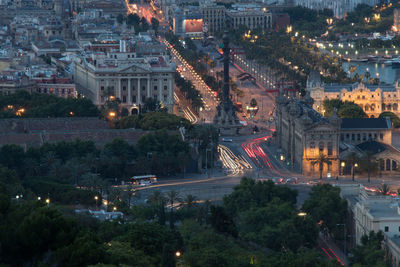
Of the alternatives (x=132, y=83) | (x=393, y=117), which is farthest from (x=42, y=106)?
(x=393, y=117)

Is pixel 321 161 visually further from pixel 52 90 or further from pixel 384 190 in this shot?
pixel 52 90

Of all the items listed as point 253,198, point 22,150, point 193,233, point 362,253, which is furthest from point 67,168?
point 362,253

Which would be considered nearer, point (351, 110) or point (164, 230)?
point (164, 230)

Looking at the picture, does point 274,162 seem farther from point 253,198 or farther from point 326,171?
point 253,198

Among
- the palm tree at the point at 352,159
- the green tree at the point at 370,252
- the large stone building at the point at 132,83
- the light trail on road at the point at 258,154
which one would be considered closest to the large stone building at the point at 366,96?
the light trail on road at the point at 258,154

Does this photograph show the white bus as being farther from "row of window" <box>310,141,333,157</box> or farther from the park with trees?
"row of window" <box>310,141,333,157</box>

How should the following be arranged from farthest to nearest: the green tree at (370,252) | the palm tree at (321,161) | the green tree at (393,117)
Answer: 1. the green tree at (393,117)
2. the palm tree at (321,161)
3. the green tree at (370,252)

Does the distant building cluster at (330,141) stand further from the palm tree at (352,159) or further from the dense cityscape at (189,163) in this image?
the palm tree at (352,159)
